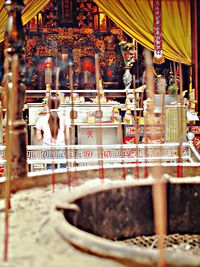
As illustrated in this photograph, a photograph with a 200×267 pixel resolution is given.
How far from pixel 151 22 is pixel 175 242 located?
25.1 feet

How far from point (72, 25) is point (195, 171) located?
8.01 metres

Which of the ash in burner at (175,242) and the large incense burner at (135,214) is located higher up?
the large incense burner at (135,214)

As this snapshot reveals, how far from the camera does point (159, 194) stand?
100 centimetres

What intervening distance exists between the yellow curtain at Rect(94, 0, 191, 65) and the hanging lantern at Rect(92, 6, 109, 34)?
0.77 m

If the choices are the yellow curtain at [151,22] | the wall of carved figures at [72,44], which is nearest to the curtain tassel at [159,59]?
the yellow curtain at [151,22]

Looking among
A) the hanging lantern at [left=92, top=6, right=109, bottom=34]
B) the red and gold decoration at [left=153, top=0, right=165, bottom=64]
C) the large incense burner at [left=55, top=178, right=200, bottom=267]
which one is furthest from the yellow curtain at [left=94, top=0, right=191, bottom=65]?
the large incense burner at [left=55, top=178, right=200, bottom=267]

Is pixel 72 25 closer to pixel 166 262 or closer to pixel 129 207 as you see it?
pixel 129 207

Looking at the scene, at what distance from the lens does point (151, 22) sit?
933 cm

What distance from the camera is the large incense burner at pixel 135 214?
5.97ft

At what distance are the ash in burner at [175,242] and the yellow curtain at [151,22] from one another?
7.42m

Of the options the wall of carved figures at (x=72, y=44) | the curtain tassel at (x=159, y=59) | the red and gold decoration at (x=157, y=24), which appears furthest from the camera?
the wall of carved figures at (x=72, y=44)

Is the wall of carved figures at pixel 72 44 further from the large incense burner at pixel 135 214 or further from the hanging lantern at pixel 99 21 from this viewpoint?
the large incense burner at pixel 135 214

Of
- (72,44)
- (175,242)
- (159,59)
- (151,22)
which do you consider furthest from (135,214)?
(72,44)

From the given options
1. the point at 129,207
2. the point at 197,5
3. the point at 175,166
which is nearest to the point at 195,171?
the point at 175,166
